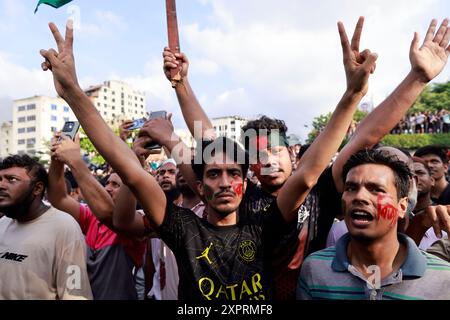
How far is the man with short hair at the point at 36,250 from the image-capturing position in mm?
2939

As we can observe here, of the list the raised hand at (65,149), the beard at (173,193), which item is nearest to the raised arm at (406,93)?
the raised hand at (65,149)

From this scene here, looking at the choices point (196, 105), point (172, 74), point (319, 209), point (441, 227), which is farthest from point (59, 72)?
point (441, 227)

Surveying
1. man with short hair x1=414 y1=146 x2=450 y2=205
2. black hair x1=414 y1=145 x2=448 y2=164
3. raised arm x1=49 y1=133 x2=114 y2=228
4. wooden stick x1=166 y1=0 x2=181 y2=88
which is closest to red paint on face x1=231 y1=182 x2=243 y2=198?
wooden stick x1=166 y1=0 x2=181 y2=88

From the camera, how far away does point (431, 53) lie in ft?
8.13

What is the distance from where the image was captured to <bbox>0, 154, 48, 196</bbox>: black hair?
3.39 m

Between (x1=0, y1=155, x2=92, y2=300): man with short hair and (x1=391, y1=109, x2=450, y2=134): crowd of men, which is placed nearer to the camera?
(x1=0, y1=155, x2=92, y2=300): man with short hair

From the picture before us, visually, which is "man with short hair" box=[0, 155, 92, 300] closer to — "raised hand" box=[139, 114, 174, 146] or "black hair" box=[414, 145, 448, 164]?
"raised hand" box=[139, 114, 174, 146]

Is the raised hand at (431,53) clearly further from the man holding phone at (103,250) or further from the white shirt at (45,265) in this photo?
the white shirt at (45,265)

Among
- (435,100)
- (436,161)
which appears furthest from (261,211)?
(435,100)

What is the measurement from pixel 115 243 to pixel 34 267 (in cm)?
84

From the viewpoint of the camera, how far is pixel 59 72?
7.50ft

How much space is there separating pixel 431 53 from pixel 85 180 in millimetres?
2430

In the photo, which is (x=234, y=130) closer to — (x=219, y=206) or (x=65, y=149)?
(x=65, y=149)

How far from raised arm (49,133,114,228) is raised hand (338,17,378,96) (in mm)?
1871
